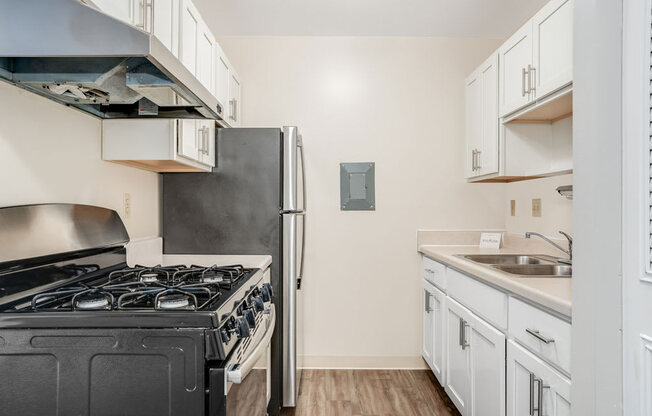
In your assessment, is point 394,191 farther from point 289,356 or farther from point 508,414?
point 508,414

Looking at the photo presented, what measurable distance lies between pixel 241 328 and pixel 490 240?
2.23 meters

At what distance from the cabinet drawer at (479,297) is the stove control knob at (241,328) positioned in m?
1.04

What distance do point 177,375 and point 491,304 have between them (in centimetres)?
131

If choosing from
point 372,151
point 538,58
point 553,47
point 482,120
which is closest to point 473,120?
point 482,120

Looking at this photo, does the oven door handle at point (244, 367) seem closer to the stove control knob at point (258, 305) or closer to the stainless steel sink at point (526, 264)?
the stove control knob at point (258, 305)

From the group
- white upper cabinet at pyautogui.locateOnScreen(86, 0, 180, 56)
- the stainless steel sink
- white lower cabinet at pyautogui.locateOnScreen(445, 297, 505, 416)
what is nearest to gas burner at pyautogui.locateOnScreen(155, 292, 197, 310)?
white upper cabinet at pyautogui.locateOnScreen(86, 0, 180, 56)

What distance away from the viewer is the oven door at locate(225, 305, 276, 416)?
1049mm

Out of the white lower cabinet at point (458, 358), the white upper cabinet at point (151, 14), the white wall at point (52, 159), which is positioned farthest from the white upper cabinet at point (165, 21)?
the white lower cabinet at point (458, 358)

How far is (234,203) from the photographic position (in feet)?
7.70

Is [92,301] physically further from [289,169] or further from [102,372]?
[289,169]

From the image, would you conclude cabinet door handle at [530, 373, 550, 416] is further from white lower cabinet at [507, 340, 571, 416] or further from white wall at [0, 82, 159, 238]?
white wall at [0, 82, 159, 238]

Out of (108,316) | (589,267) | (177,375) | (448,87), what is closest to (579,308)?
(589,267)

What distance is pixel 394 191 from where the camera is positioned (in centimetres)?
304

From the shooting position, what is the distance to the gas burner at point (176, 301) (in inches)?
42.4
